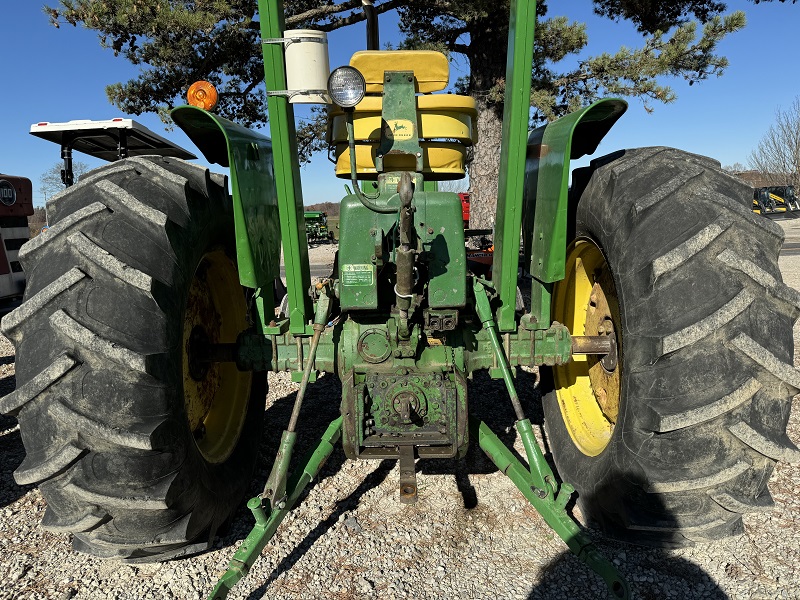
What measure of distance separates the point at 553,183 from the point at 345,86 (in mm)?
984

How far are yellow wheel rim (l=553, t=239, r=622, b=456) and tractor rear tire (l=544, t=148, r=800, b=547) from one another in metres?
0.56

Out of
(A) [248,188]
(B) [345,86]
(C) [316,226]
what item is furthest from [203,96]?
(C) [316,226]

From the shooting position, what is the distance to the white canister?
1.97 meters

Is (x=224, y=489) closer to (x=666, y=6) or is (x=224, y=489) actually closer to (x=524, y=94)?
(x=524, y=94)

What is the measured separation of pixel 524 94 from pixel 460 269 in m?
0.72

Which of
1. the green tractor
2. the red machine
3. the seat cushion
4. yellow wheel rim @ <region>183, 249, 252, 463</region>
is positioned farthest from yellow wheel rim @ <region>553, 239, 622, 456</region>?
the red machine

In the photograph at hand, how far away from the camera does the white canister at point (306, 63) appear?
1969 millimetres

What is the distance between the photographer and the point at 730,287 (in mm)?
1897

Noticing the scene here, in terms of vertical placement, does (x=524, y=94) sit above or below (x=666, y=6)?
below

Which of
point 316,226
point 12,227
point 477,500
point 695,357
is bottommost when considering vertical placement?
point 316,226

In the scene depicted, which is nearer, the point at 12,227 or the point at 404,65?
the point at 404,65

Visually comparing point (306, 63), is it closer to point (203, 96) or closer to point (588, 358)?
point (203, 96)

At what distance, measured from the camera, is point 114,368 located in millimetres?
1869

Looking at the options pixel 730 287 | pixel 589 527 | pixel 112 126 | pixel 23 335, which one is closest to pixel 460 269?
pixel 730 287
